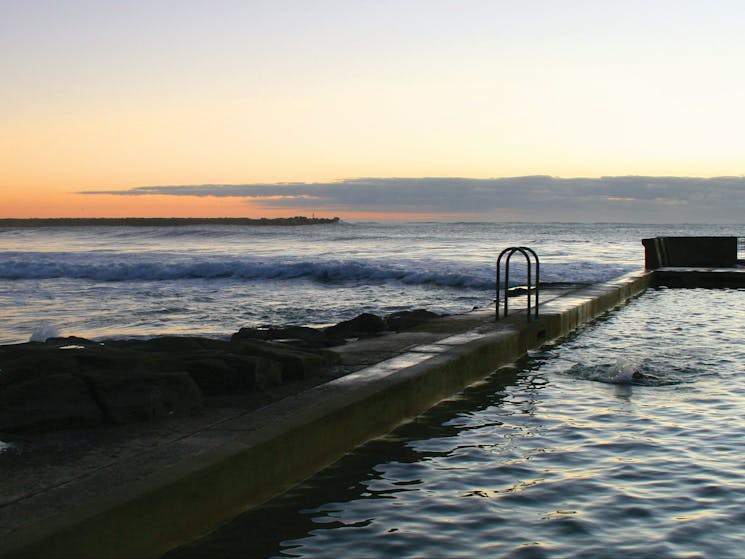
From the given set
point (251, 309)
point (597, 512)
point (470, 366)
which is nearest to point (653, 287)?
point (251, 309)

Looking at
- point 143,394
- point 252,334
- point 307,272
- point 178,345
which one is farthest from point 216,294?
point 143,394

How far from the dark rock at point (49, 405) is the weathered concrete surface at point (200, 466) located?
479 millimetres

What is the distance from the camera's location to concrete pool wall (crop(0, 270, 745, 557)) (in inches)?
142

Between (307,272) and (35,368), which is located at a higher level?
(35,368)

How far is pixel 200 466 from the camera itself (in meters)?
4.39

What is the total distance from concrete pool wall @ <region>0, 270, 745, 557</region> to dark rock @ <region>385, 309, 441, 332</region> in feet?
11.7

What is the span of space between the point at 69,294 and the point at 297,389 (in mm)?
21790

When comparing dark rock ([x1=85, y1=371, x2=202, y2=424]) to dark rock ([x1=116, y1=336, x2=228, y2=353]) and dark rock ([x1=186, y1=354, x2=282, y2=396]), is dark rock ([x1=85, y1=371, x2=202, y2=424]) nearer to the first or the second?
dark rock ([x1=186, y1=354, x2=282, y2=396])

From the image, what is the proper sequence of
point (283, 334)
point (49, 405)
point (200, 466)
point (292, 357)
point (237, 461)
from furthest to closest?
1. point (283, 334)
2. point (292, 357)
3. point (49, 405)
4. point (237, 461)
5. point (200, 466)

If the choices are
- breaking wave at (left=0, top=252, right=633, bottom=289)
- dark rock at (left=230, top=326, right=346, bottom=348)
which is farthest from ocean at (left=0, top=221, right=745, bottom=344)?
dark rock at (left=230, top=326, right=346, bottom=348)

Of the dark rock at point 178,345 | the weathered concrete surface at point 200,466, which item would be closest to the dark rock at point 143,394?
the weathered concrete surface at point 200,466

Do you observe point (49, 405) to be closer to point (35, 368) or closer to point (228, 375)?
point (35, 368)

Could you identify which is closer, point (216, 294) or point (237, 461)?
point (237, 461)

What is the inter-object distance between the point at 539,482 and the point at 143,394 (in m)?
2.69
